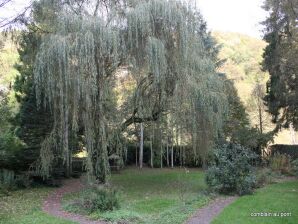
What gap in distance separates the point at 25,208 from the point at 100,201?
7.88ft

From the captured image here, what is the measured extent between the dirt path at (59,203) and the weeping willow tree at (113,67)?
124cm

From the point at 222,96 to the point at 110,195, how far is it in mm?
5978

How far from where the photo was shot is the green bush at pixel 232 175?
1095cm

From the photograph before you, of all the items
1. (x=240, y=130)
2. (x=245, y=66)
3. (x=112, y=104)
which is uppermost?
(x=245, y=66)

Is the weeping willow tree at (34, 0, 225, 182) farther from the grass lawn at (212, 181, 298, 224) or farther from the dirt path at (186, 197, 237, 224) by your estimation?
the grass lawn at (212, 181, 298, 224)

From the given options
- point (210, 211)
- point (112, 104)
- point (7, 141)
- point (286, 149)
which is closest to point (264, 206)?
point (210, 211)

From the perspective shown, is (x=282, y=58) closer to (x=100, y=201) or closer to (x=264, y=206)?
(x=264, y=206)

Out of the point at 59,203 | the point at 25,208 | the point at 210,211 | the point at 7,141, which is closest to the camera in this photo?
the point at 210,211

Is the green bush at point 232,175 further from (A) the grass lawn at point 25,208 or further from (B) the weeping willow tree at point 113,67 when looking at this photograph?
(A) the grass lawn at point 25,208

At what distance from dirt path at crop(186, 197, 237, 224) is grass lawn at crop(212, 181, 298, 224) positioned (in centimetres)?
19

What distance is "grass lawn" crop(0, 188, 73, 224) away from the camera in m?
7.91

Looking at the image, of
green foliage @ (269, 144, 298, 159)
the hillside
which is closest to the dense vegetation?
green foliage @ (269, 144, 298, 159)

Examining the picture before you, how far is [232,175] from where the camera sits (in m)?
11.0

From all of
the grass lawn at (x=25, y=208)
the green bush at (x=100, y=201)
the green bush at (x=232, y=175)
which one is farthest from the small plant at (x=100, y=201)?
the green bush at (x=232, y=175)
